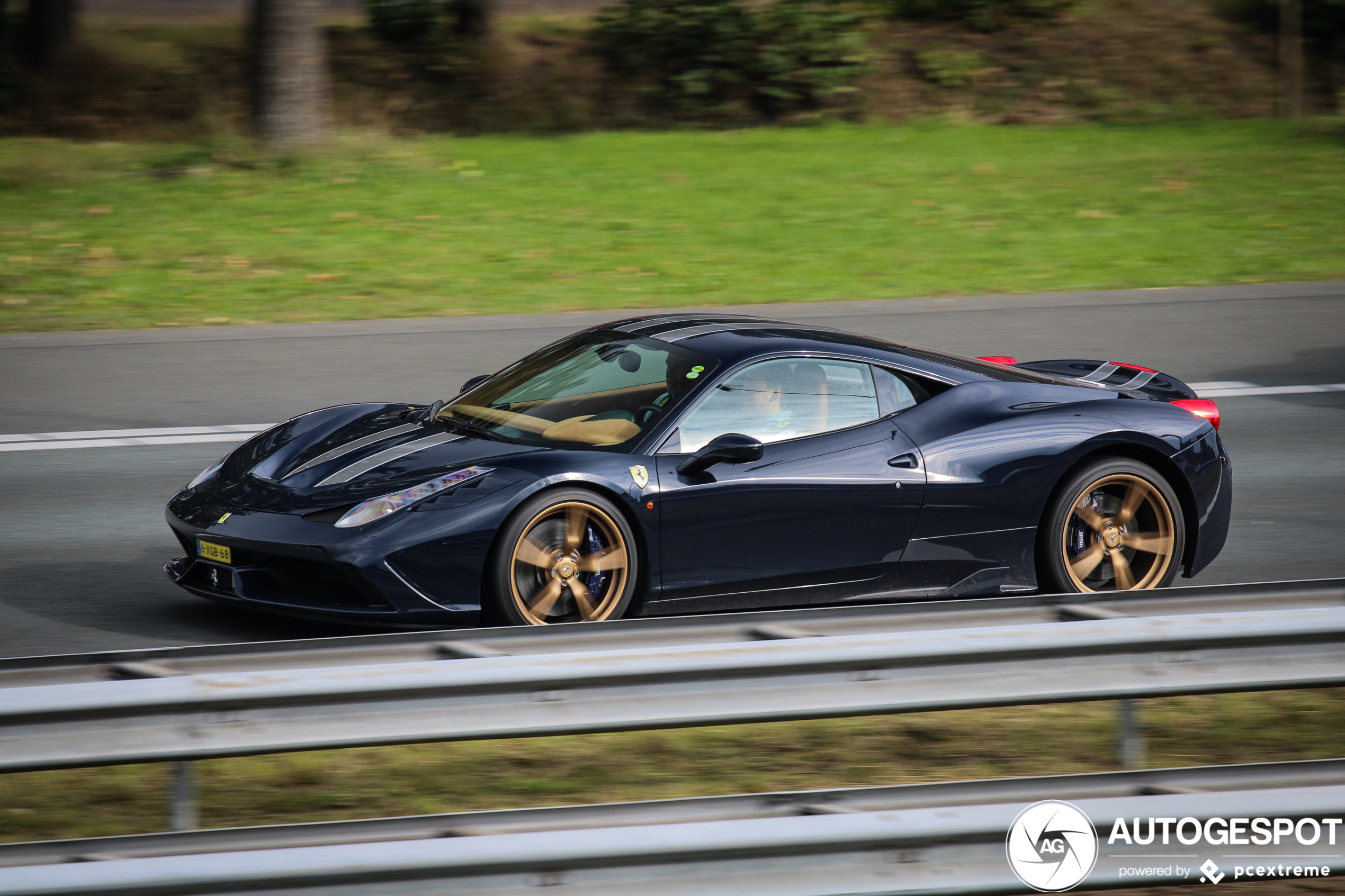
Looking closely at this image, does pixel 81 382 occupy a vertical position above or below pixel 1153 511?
above

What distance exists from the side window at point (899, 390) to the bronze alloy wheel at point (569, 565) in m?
1.35

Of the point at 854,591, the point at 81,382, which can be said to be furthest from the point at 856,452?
the point at 81,382

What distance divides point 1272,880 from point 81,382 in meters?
9.31

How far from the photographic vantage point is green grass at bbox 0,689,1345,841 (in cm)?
481

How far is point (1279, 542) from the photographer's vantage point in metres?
7.97

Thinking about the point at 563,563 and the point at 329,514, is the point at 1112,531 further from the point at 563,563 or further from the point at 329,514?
the point at 329,514

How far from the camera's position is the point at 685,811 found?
12.1 ft

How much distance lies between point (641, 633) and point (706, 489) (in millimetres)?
1804

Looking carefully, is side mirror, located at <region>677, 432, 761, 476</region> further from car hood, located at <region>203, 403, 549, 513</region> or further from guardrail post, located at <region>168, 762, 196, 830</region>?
guardrail post, located at <region>168, 762, 196, 830</region>

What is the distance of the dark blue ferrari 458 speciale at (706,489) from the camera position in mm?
6031

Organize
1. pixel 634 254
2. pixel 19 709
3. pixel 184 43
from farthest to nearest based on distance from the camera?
pixel 184 43 < pixel 634 254 < pixel 19 709

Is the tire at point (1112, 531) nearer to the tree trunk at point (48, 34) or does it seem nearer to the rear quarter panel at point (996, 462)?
the rear quarter panel at point (996, 462)

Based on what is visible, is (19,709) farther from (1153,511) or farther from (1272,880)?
(1153,511)

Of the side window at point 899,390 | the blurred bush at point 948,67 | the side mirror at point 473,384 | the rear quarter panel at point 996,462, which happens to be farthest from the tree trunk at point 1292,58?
the side mirror at point 473,384
